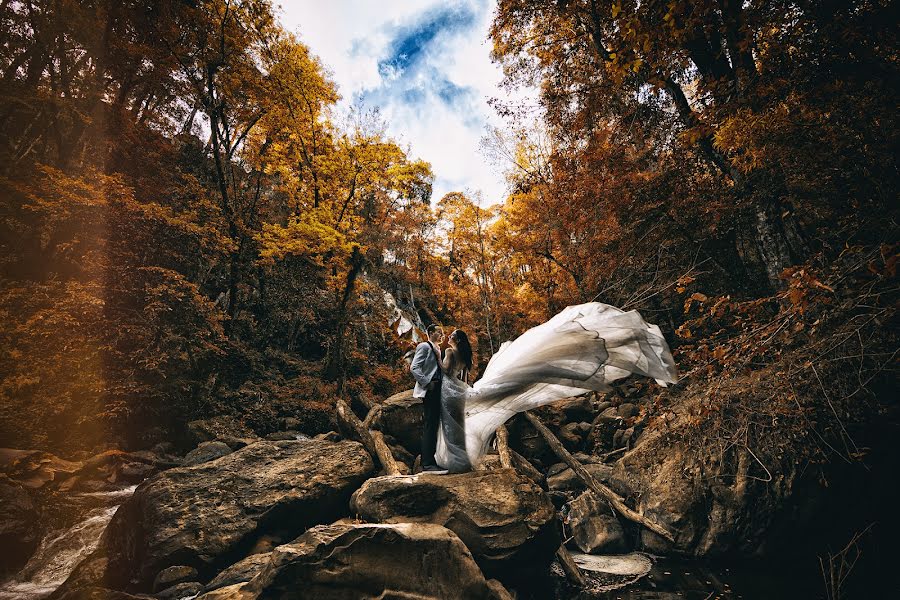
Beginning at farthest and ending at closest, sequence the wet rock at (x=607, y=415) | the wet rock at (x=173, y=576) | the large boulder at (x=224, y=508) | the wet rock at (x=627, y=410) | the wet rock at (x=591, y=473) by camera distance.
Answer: the wet rock at (x=607, y=415) → the wet rock at (x=627, y=410) → the wet rock at (x=591, y=473) → the large boulder at (x=224, y=508) → the wet rock at (x=173, y=576)

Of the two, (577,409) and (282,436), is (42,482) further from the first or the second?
(577,409)

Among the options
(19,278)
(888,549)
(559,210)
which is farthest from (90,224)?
(888,549)

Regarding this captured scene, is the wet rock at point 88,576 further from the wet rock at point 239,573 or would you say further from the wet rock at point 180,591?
the wet rock at point 239,573

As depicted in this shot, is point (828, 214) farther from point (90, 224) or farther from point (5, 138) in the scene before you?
point (5, 138)

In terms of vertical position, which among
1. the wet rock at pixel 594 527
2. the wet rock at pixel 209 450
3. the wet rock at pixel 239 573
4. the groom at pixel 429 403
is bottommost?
the wet rock at pixel 594 527

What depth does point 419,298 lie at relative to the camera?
24.8 m

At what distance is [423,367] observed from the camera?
5.02 metres

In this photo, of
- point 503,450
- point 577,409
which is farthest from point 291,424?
point 577,409

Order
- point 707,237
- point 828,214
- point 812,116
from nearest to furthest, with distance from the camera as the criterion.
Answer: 1. point 812,116
2. point 828,214
3. point 707,237

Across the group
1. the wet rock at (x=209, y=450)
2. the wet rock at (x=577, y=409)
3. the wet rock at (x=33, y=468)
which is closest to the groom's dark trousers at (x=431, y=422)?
the wet rock at (x=209, y=450)

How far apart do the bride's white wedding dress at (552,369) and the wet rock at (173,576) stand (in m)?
3.25

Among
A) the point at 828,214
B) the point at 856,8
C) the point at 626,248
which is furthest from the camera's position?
the point at 626,248

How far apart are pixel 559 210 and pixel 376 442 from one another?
8770 millimetres

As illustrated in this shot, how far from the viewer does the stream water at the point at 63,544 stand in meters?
4.73
